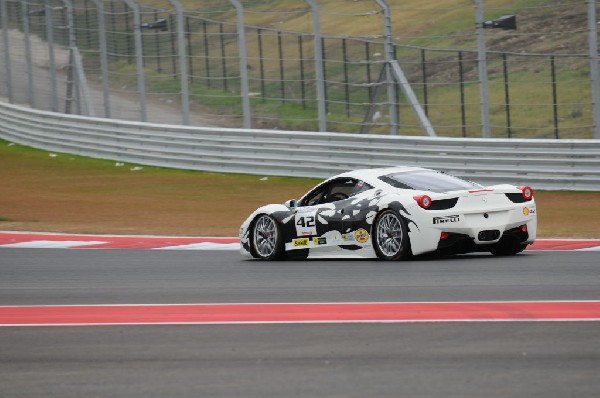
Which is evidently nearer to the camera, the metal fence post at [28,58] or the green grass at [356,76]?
the green grass at [356,76]

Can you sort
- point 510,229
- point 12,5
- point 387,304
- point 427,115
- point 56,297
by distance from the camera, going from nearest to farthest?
point 387,304 < point 56,297 < point 510,229 < point 427,115 < point 12,5

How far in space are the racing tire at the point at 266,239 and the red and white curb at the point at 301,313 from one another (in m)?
4.21

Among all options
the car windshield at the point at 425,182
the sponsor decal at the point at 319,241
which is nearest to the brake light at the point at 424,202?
the car windshield at the point at 425,182

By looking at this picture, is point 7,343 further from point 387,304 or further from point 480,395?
point 480,395

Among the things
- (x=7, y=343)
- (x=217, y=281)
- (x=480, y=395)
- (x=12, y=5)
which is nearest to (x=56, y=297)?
(x=217, y=281)

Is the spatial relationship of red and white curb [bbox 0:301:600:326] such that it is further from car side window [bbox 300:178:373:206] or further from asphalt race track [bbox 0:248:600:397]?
car side window [bbox 300:178:373:206]

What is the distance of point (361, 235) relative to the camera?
13602 mm

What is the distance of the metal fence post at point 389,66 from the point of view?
25875 millimetres

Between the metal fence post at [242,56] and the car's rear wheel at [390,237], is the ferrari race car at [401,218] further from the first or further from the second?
the metal fence post at [242,56]

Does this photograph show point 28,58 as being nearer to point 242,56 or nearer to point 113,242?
point 242,56

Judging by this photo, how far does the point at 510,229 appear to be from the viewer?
43.5 ft

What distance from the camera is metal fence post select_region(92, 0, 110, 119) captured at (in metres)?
31.9

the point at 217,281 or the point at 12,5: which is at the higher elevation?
the point at 12,5

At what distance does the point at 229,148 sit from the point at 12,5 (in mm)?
11866
